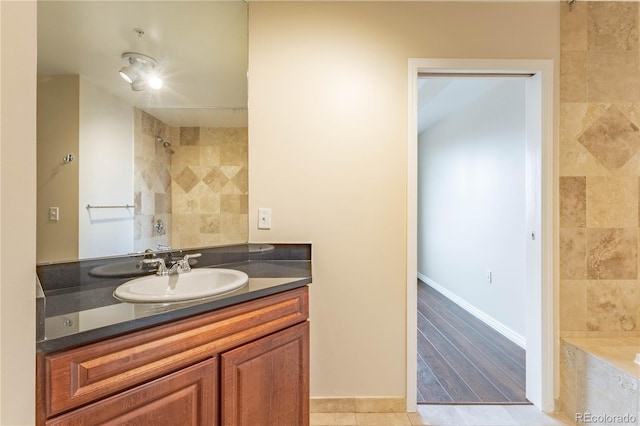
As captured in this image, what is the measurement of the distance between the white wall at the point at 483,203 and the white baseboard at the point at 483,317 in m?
0.03

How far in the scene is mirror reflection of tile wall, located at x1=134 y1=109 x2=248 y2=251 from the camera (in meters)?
1.39

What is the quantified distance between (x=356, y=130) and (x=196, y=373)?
1395 mm

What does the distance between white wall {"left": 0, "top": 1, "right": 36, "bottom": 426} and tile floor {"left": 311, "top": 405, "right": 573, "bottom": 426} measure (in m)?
1.38

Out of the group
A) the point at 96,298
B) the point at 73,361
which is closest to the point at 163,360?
the point at 73,361

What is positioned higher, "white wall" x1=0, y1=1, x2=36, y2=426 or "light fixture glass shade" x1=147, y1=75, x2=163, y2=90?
"light fixture glass shade" x1=147, y1=75, x2=163, y2=90

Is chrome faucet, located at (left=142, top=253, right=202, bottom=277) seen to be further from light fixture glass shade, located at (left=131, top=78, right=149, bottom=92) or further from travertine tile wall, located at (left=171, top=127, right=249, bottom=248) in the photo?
light fixture glass shade, located at (left=131, top=78, right=149, bottom=92)

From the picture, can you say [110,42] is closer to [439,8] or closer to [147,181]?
[147,181]

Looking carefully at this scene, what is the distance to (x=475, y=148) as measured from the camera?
3.23m

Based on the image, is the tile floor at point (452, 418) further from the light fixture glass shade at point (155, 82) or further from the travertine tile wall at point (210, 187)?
the light fixture glass shade at point (155, 82)

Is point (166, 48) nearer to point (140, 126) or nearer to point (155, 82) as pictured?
point (155, 82)

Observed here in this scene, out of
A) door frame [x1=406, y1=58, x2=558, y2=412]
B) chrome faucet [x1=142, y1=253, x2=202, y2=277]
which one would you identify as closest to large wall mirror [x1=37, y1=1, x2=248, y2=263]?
chrome faucet [x1=142, y1=253, x2=202, y2=277]

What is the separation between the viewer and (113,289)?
44.5 inches

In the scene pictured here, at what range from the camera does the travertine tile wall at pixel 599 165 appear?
167cm

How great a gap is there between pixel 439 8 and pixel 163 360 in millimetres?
2173
